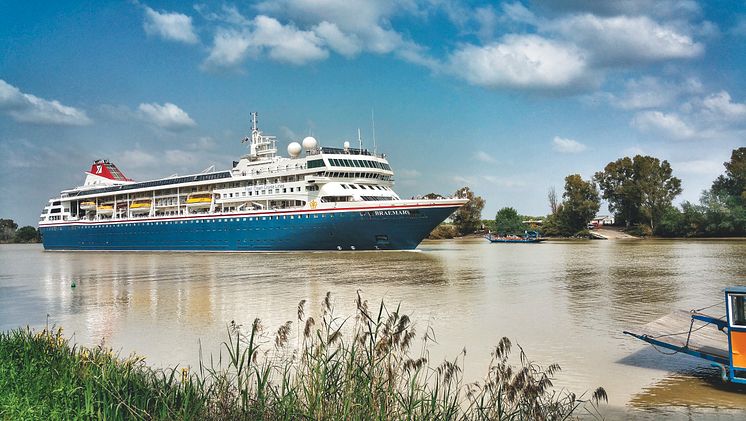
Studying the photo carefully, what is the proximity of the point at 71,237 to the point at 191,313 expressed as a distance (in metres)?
59.1

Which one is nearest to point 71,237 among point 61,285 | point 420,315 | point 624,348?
point 61,285

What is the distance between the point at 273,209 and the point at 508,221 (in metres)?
59.7

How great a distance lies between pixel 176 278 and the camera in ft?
81.7

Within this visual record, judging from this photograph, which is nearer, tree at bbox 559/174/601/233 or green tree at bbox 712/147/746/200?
green tree at bbox 712/147/746/200

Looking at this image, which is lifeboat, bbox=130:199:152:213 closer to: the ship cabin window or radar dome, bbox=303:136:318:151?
radar dome, bbox=303:136:318:151

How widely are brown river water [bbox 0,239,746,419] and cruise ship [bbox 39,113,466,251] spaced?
40.5 feet

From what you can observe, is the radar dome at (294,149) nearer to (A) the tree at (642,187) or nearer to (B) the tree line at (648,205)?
(B) the tree line at (648,205)

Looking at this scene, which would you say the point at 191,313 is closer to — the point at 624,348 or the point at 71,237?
the point at 624,348

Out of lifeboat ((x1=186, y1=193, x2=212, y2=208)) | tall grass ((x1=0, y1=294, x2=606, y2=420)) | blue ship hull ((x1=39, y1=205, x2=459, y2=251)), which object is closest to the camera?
tall grass ((x1=0, y1=294, x2=606, y2=420))

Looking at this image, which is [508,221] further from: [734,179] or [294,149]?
[294,149]

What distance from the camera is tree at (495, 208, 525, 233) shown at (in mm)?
95000

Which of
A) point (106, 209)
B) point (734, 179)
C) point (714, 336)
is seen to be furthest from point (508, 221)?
point (714, 336)

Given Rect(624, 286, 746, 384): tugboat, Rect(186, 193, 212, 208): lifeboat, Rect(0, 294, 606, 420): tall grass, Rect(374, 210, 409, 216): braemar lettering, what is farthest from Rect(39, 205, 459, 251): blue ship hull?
Rect(0, 294, 606, 420): tall grass

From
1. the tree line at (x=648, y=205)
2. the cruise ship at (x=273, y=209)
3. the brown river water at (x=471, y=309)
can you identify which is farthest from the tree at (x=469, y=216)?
the brown river water at (x=471, y=309)
